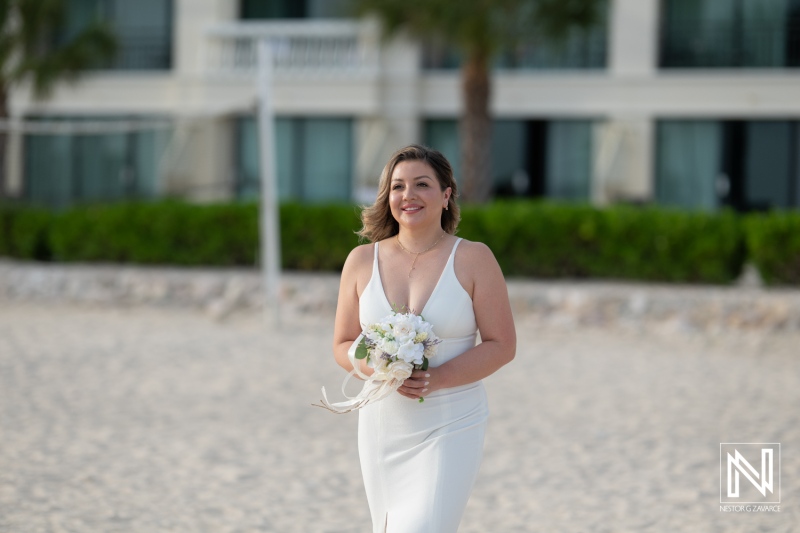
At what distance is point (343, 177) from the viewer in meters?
26.3

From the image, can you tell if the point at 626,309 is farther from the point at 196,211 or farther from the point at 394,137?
the point at 394,137

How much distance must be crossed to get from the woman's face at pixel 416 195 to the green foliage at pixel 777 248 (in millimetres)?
11670

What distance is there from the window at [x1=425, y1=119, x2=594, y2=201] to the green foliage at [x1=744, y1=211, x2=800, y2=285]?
443 inches

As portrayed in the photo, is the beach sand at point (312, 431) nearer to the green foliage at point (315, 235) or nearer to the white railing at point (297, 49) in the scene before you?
the green foliage at point (315, 235)

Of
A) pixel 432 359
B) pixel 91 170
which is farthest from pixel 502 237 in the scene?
pixel 432 359

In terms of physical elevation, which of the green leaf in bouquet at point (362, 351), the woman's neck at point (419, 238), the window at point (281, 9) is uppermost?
the window at point (281, 9)

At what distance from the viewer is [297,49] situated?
83.9 ft

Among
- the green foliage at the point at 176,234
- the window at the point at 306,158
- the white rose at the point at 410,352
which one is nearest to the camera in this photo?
the white rose at the point at 410,352

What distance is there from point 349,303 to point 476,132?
15737 mm

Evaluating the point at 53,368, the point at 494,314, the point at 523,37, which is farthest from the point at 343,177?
the point at 494,314

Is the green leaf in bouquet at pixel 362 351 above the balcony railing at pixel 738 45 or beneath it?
beneath

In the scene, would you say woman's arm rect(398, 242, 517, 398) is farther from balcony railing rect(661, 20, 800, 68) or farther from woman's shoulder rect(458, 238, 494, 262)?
balcony railing rect(661, 20, 800, 68)

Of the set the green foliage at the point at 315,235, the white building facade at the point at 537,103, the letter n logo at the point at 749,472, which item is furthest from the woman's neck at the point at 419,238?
the white building facade at the point at 537,103

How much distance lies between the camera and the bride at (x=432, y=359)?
149 inches
